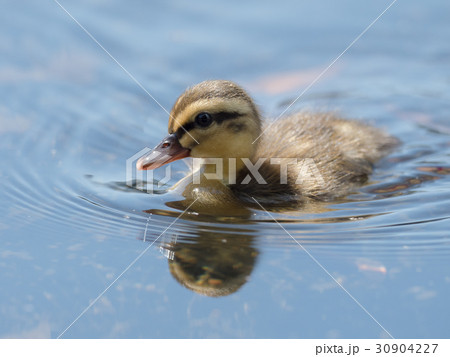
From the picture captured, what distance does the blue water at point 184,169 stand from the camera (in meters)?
3.55

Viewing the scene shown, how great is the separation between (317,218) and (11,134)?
8.98 feet

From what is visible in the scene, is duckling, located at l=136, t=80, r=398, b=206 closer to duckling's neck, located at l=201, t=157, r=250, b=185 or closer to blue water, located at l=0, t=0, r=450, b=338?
duckling's neck, located at l=201, t=157, r=250, b=185

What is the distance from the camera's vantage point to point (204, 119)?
4.83m

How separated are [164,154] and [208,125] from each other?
1.19 feet

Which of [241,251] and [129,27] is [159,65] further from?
[241,251]

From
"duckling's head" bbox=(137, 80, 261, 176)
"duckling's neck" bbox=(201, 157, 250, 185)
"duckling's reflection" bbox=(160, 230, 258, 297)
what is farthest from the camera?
"duckling's neck" bbox=(201, 157, 250, 185)

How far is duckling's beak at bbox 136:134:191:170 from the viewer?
189 inches

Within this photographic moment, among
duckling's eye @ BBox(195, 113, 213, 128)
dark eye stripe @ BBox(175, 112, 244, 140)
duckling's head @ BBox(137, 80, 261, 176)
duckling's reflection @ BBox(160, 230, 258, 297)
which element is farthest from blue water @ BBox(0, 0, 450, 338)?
duckling's eye @ BBox(195, 113, 213, 128)

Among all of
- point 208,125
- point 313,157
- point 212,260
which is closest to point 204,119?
point 208,125

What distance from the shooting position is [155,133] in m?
6.27

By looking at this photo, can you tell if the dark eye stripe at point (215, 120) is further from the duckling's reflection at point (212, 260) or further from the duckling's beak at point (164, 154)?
the duckling's reflection at point (212, 260)

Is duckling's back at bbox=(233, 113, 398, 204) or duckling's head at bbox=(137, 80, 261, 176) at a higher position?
duckling's head at bbox=(137, 80, 261, 176)

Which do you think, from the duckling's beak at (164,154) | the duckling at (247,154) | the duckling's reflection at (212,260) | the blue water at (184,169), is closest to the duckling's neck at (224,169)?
the duckling at (247,154)

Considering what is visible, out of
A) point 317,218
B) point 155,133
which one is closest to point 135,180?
point 155,133
